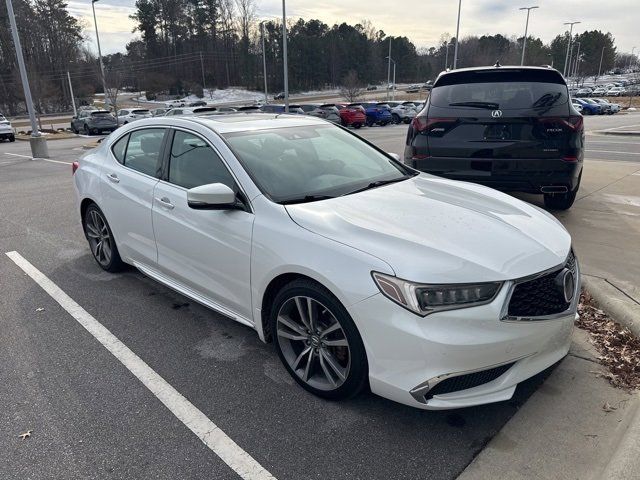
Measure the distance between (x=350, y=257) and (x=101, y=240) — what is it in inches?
136

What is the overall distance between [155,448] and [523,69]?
5.50m

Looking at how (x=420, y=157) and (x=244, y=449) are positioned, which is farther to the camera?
(x=420, y=157)

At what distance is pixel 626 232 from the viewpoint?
227 inches

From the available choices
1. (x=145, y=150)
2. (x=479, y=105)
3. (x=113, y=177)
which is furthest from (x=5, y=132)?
(x=479, y=105)

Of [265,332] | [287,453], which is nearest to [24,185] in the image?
[265,332]

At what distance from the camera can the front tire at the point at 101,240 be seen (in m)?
→ 4.86

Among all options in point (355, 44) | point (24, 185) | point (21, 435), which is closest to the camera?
point (21, 435)

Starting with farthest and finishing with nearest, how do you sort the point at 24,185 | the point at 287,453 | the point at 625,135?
the point at 625,135, the point at 24,185, the point at 287,453

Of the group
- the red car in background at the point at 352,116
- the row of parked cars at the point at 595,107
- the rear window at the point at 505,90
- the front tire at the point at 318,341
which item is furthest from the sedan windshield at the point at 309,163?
the row of parked cars at the point at 595,107

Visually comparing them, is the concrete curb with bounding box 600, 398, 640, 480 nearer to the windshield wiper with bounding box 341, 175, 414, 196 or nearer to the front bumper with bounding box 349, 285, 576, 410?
the front bumper with bounding box 349, 285, 576, 410

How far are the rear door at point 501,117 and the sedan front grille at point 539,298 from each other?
10.1ft

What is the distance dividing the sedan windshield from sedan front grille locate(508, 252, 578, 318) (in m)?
1.35

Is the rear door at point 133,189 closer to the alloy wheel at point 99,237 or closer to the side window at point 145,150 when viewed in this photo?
the side window at point 145,150

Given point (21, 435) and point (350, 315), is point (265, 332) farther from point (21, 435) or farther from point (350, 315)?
point (21, 435)
